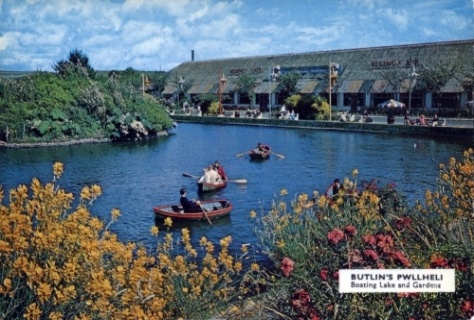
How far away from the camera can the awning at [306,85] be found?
4141 centimetres

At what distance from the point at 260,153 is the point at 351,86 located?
751 inches

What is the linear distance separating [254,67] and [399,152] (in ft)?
87.1

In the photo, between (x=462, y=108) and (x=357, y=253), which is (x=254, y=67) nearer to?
(x=462, y=108)

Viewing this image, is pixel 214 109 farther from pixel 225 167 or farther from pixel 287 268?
pixel 287 268

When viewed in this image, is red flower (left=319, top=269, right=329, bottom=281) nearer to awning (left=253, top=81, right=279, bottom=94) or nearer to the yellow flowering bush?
the yellow flowering bush

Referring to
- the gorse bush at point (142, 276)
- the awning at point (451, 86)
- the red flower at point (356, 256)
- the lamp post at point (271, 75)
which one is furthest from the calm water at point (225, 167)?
the lamp post at point (271, 75)

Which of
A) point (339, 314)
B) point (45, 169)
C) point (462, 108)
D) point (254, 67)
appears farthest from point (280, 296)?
point (254, 67)

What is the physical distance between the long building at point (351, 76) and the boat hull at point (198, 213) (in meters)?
13.5

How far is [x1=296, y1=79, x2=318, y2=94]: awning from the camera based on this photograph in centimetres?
4141

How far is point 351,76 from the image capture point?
39531mm

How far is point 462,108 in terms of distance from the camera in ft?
107

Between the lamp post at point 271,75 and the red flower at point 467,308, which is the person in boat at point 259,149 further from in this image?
the lamp post at point 271,75

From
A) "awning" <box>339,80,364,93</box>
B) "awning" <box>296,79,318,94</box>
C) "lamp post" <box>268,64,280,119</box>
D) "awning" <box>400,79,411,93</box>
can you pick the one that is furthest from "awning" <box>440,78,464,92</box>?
"lamp post" <box>268,64,280,119</box>

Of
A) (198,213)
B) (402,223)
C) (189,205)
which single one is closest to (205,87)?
(189,205)
